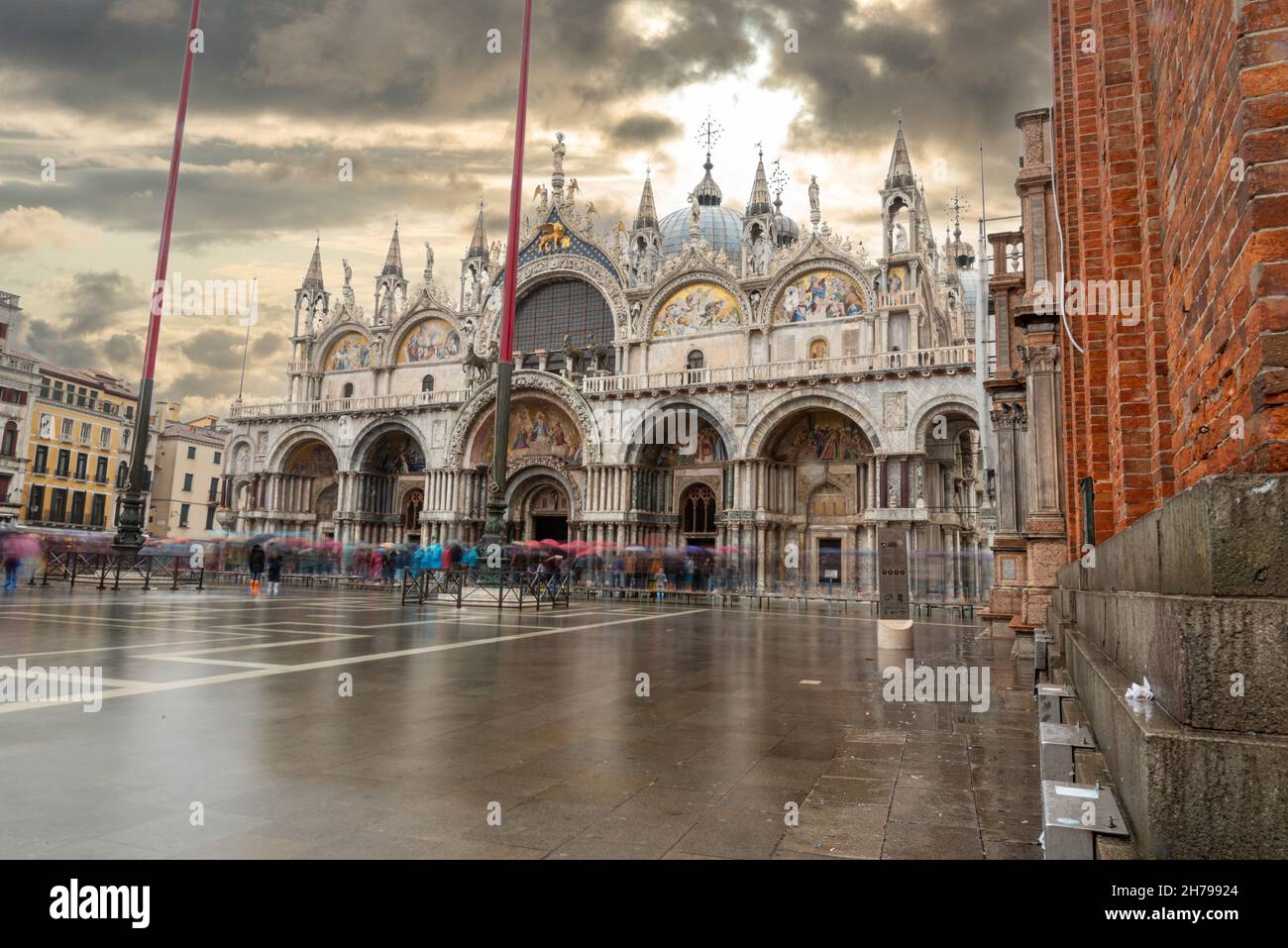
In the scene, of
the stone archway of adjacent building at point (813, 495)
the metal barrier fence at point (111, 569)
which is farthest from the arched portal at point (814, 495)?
the metal barrier fence at point (111, 569)

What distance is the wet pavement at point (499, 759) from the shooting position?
3092 mm

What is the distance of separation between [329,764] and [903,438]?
82.7ft

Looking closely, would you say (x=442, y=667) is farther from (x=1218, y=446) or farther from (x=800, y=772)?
(x=1218, y=446)

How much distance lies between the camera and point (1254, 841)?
6.04 feet

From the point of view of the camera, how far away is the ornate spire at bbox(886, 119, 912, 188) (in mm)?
29734

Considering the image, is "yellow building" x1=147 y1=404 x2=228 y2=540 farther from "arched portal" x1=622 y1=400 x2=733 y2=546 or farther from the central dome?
"arched portal" x1=622 y1=400 x2=733 y2=546

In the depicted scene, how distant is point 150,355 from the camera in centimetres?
1988

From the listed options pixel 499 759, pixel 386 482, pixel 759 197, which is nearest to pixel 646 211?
pixel 759 197

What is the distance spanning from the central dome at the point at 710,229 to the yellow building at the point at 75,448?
33.4m

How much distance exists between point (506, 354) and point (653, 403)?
12.4 meters

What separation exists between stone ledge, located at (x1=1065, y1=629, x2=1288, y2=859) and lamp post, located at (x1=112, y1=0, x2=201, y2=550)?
2122 centimetres

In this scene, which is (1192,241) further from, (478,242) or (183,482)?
(183,482)

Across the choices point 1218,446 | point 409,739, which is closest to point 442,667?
point 409,739

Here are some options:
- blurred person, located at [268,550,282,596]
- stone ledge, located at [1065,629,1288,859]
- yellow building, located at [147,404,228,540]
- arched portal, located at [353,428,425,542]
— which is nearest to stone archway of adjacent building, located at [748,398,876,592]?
blurred person, located at [268,550,282,596]
